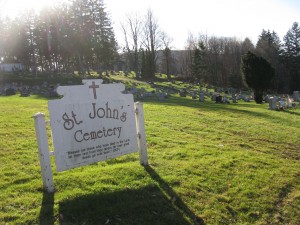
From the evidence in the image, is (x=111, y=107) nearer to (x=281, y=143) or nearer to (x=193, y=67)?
(x=281, y=143)

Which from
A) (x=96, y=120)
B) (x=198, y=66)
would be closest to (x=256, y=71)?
(x=96, y=120)

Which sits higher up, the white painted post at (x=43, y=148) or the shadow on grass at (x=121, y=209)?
the white painted post at (x=43, y=148)

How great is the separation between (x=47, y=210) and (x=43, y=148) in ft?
3.33

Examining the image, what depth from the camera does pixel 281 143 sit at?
1082 centimetres

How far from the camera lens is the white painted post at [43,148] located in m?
4.97

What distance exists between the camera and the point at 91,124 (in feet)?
18.5

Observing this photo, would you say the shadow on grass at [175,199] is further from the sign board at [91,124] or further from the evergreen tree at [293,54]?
the evergreen tree at [293,54]

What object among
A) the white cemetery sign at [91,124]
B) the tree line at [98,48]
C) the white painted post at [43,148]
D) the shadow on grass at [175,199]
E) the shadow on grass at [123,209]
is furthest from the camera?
the tree line at [98,48]

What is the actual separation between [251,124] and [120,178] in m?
10.1

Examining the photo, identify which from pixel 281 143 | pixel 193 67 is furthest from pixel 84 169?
pixel 193 67

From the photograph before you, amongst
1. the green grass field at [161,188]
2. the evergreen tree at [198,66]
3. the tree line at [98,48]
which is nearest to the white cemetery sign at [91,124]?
the green grass field at [161,188]

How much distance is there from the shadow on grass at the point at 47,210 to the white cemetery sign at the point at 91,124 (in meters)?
0.49

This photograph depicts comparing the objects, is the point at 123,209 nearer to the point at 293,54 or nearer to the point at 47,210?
the point at 47,210

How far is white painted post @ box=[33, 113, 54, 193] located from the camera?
4973 millimetres
